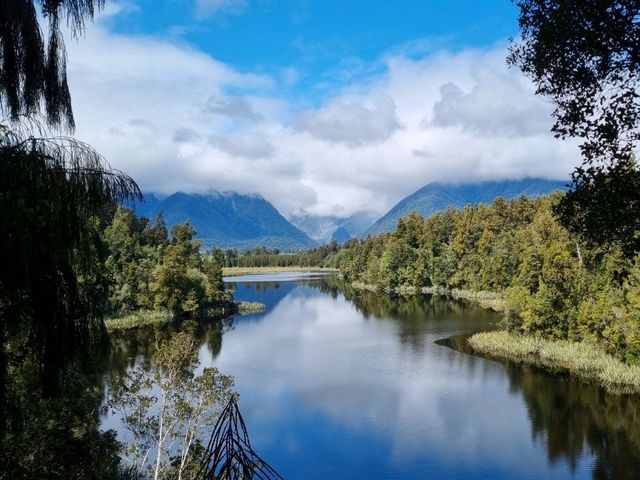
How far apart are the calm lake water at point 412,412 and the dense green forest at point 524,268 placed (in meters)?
4.97

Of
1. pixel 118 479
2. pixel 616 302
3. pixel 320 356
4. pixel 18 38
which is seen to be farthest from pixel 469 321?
pixel 18 38

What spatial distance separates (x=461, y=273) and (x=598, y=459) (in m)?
65.0

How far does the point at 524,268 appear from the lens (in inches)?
1702

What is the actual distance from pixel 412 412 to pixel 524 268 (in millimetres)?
20591

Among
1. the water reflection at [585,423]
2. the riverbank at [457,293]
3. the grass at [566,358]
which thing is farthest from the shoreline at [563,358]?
the riverbank at [457,293]

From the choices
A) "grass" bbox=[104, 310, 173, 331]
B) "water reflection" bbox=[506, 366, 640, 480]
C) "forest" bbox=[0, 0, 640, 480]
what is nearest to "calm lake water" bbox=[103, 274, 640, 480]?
"water reflection" bbox=[506, 366, 640, 480]

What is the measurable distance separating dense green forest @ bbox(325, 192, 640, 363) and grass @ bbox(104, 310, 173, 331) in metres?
33.8

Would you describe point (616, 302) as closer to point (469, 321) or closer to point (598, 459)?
point (598, 459)

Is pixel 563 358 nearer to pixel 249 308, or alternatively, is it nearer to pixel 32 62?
pixel 32 62

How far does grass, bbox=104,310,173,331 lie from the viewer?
52.2 metres

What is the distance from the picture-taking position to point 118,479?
16031mm

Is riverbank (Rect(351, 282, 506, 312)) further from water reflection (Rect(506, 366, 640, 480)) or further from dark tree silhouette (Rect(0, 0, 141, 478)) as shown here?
dark tree silhouette (Rect(0, 0, 141, 478))

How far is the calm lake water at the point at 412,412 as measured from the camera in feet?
70.1

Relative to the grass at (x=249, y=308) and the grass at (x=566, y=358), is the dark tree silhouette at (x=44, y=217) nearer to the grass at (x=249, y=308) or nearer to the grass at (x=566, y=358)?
the grass at (x=566, y=358)
